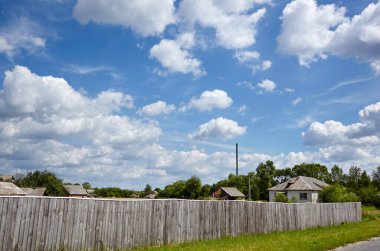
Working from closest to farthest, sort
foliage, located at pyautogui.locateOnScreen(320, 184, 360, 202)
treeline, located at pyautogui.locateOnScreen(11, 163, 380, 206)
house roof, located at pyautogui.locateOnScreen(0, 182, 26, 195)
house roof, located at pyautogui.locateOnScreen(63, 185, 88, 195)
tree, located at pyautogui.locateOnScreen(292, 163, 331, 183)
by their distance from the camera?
house roof, located at pyautogui.locateOnScreen(0, 182, 26, 195) < foliage, located at pyautogui.locateOnScreen(320, 184, 360, 202) < treeline, located at pyautogui.locateOnScreen(11, 163, 380, 206) < house roof, located at pyautogui.locateOnScreen(63, 185, 88, 195) < tree, located at pyautogui.locateOnScreen(292, 163, 331, 183)

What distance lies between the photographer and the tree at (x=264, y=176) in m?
→ 95.2

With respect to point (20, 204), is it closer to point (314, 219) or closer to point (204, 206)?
point (204, 206)

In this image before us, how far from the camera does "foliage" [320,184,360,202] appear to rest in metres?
42.9

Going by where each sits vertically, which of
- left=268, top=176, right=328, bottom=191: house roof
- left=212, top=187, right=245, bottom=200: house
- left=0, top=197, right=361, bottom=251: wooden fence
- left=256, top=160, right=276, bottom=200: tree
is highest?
left=256, top=160, right=276, bottom=200: tree

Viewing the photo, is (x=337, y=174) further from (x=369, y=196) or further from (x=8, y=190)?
(x=8, y=190)

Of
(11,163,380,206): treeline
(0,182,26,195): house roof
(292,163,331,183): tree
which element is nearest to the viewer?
(0,182,26,195): house roof

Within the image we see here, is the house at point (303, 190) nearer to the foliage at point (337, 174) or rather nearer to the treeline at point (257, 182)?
the treeline at point (257, 182)

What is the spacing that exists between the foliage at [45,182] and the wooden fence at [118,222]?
60.3 meters

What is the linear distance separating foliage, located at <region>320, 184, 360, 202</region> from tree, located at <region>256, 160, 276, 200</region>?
46692 mm

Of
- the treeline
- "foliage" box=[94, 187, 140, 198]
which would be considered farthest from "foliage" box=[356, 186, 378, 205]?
"foliage" box=[94, 187, 140, 198]

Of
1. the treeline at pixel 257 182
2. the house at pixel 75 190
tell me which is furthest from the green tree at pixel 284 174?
the house at pixel 75 190

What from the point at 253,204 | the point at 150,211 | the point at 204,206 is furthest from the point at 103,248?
the point at 253,204

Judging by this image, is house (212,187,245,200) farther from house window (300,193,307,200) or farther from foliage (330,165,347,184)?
foliage (330,165,347,184)

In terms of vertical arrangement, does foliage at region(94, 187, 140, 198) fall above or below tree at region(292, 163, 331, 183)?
below
